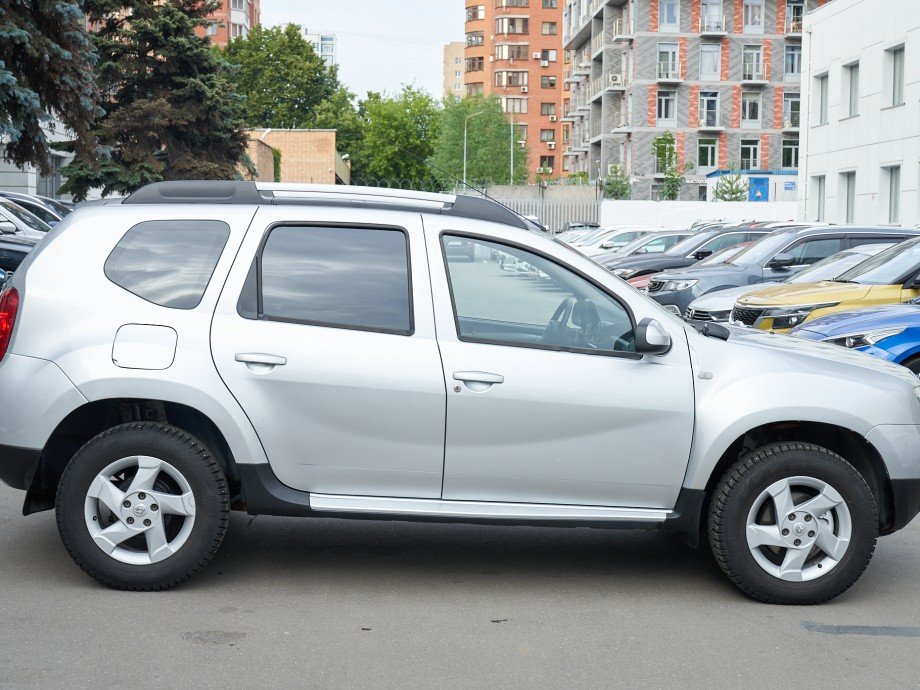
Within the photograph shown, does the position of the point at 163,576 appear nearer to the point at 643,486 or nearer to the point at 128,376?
the point at 128,376

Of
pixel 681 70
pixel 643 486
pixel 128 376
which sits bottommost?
pixel 643 486

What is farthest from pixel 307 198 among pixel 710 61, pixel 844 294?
pixel 710 61

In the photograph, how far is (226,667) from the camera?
14.3ft

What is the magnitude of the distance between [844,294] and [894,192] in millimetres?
21984

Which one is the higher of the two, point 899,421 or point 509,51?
point 509,51

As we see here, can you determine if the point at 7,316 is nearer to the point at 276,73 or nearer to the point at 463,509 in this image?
the point at 463,509

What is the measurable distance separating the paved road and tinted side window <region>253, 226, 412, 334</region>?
3.99 ft

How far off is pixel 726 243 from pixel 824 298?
10.6 metres

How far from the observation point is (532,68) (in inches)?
5172

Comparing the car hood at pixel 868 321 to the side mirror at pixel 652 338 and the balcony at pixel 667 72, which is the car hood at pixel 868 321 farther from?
the balcony at pixel 667 72

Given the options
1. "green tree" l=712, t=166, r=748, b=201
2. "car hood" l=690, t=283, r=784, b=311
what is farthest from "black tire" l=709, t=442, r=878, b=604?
"green tree" l=712, t=166, r=748, b=201

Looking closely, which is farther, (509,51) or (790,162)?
(509,51)

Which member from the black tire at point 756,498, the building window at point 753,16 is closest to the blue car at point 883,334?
the black tire at point 756,498

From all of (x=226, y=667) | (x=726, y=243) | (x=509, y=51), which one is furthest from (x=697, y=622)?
(x=509, y=51)
